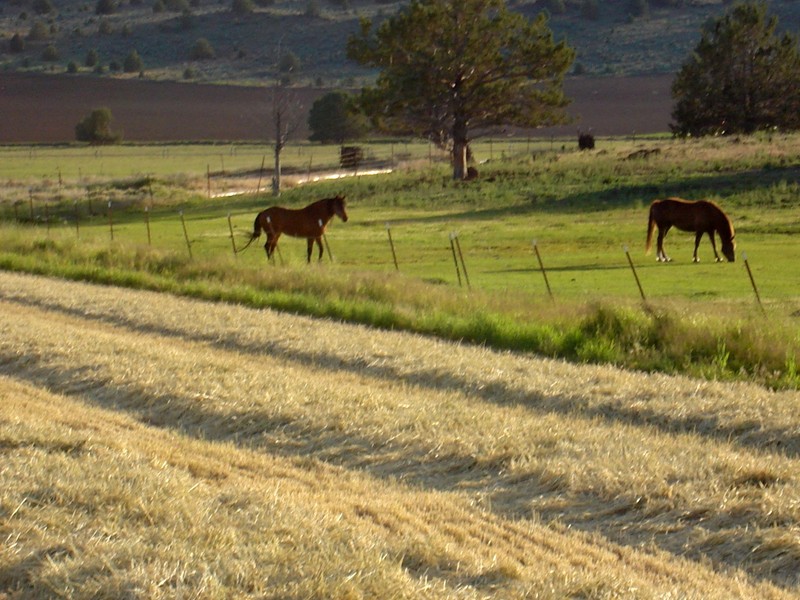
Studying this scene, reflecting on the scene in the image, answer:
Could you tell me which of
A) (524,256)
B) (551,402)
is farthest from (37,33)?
(551,402)

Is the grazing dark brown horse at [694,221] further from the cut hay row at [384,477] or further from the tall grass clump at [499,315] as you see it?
the cut hay row at [384,477]

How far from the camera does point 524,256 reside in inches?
1329

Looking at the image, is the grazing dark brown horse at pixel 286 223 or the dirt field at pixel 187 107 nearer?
the grazing dark brown horse at pixel 286 223

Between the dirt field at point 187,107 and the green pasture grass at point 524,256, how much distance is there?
194 feet

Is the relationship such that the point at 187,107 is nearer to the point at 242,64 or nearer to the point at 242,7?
the point at 242,64

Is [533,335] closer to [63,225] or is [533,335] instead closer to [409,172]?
[63,225]

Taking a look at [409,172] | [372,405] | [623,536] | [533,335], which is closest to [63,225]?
[409,172]

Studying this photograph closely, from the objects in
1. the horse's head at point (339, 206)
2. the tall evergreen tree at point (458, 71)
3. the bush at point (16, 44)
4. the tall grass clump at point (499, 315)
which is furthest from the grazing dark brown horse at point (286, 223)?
the bush at point (16, 44)

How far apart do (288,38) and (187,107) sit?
39020mm

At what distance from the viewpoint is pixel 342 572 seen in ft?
24.5

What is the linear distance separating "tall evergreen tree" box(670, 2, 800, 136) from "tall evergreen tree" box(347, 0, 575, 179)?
15.6 m

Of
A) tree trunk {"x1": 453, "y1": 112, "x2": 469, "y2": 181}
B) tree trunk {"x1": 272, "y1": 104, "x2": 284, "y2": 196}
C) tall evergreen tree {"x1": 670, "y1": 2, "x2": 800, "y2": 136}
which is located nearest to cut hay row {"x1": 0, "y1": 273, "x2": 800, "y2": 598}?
tree trunk {"x1": 272, "y1": 104, "x2": 284, "y2": 196}

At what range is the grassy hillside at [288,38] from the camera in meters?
154

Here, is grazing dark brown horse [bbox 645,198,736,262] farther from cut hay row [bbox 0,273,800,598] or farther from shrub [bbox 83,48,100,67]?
shrub [bbox 83,48,100,67]
